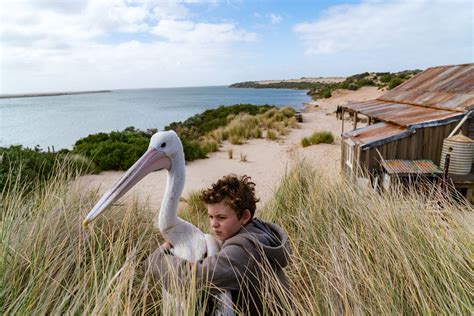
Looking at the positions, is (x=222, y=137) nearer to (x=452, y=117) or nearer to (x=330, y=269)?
(x=452, y=117)

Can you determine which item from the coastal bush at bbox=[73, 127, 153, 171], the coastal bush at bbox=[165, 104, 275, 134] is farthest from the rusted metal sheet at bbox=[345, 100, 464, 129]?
the coastal bush at bbox=[165, 104, 275, 134]

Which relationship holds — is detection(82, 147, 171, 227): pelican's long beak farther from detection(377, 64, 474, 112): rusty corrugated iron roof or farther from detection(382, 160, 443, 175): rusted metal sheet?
detection(377, 64, 474, 112): rusty corrugated iron roof

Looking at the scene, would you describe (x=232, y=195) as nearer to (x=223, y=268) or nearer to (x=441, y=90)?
(x=223, y=268)

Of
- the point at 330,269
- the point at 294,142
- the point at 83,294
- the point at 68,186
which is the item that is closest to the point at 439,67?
the point at 294,142

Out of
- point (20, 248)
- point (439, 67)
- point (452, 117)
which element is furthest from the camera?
point (439, 67)

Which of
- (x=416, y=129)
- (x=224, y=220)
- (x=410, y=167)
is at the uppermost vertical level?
(x=224, y=220)

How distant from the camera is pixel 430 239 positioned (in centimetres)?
261

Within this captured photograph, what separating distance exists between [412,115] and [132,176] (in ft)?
21.3

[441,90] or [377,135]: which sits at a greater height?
[441,90]

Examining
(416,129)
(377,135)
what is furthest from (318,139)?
(416,129)

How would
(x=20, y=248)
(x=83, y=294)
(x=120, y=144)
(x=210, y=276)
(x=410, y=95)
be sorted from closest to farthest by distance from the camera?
(x=210, y=276) < (x=83, y=294) < (x=20, y=248) < (x=410, y=95) < (x=120, y=144)

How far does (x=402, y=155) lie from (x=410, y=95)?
11.3 feet

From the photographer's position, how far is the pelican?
201cm

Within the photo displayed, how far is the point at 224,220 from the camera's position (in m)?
1.92
